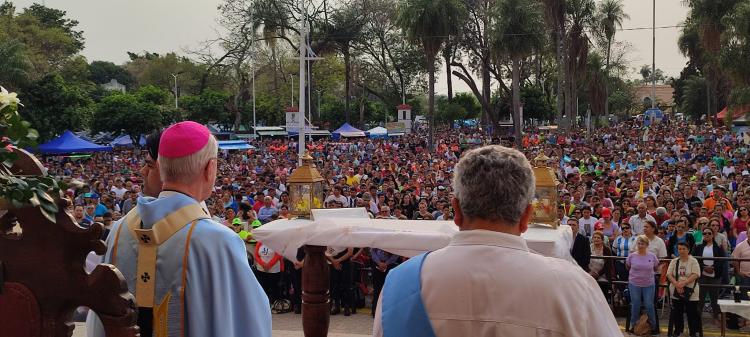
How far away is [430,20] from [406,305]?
36.2 m

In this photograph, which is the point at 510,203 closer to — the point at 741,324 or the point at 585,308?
the point at 585,308

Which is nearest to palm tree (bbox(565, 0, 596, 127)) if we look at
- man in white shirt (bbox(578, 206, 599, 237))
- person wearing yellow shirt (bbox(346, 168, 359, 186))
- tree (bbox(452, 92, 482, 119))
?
tree (bbox(452, 92, 482, 119))

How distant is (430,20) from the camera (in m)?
37.8

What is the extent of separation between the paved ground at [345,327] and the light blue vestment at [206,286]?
21.8 ft

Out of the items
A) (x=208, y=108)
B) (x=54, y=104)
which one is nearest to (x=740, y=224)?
(x=54, y=104)

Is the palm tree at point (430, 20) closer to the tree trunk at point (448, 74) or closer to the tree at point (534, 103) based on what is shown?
the tree trunk at point (448, 74)

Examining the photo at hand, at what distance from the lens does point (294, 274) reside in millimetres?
11461

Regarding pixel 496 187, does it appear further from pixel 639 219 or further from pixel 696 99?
pixel 696 99

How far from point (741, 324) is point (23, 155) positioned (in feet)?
31.2

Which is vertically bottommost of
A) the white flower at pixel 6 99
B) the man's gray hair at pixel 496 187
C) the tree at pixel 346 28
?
the man's gray hair at pixel 496 187

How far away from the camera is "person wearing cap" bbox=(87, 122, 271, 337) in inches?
113

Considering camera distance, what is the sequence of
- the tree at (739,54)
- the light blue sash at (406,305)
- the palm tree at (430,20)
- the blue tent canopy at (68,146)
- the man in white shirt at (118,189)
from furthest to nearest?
the palm tree at (430,20), the blue tent canopy at (68,146), the tree at (739,54), the man in white shirt at (118,189), the light blue sash at (406,305)

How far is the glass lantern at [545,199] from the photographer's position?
6.73 meters

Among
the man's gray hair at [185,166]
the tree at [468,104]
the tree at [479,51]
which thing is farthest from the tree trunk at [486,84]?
the man's gray hair at [185,166]
